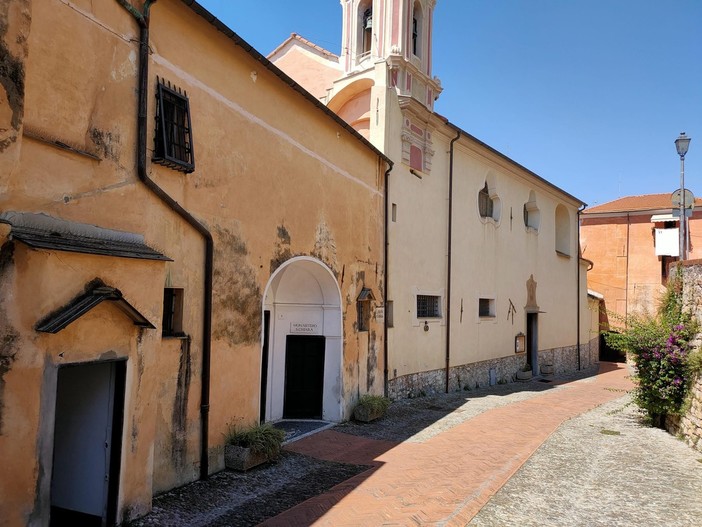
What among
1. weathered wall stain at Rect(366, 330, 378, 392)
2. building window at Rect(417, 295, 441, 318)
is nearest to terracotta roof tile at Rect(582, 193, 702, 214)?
building window at Rect(417, 295, 441, 318)

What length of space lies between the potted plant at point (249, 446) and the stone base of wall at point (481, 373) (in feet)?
19.0

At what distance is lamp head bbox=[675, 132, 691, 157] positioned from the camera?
15531 millimetres

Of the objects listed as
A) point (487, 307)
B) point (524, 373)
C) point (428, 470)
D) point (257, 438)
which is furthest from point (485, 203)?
point (257, 438)

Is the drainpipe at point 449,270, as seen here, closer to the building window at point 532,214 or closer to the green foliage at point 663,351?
the green foliage at point 663,351

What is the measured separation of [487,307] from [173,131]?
1481 centimetres

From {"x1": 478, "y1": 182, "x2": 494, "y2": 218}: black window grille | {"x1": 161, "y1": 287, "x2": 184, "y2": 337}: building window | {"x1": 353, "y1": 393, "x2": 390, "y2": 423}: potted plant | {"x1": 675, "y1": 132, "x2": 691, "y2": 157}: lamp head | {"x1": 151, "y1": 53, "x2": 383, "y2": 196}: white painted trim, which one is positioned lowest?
{"x1": 353, "y1": 393, "x2": 390, "y2": 423}: potted plant

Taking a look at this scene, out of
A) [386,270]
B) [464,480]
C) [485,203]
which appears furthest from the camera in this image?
[485,203]

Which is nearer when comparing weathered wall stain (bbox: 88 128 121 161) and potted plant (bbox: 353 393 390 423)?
weathered wall stain (bbox: 88 128 121 161)

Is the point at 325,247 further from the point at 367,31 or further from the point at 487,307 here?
the point at 487,307

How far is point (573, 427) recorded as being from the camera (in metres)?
11.6

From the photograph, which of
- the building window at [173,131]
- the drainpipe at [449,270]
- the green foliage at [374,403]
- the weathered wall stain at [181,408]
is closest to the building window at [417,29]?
the drainpipe at [449,270]

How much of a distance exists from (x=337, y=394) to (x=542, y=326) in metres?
15.1

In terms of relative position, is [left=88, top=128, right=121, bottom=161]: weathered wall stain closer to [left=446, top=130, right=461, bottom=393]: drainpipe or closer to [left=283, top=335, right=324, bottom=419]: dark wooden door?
[left=283, top=335, right=324, bottom=419]: dark wooden door

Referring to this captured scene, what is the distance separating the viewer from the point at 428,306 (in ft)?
52.0
